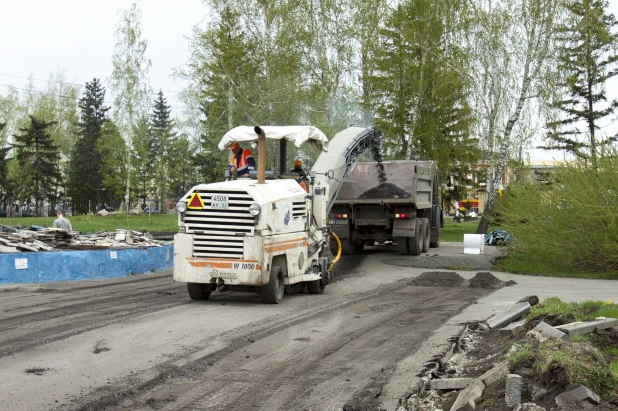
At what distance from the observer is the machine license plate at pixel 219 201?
41.0 feet

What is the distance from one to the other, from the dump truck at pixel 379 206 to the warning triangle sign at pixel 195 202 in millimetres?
9823

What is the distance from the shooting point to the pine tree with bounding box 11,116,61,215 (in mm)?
64688

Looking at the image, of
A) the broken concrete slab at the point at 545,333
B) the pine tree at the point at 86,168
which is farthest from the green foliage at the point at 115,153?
the broken concrete slab at the point at 545,333

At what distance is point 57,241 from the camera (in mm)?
19859

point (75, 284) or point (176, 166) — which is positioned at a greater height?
point (176, 166)

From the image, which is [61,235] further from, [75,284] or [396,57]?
[396,57]

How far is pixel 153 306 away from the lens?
1255 centimetres

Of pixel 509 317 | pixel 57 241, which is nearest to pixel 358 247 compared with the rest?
pixel 57 241

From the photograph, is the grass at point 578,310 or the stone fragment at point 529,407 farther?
the grass at point 578,310

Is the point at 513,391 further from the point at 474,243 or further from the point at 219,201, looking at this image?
the point at 474,243

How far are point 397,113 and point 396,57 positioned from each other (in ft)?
8.62

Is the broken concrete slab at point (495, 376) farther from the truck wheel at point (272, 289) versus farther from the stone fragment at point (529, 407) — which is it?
the truck wheel at point (272, 289)

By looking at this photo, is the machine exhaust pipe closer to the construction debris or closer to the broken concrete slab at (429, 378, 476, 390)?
the broken concrete slab at (429, 378, 476, 390)

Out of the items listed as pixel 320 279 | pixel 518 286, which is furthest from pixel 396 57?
pixel 320 279
